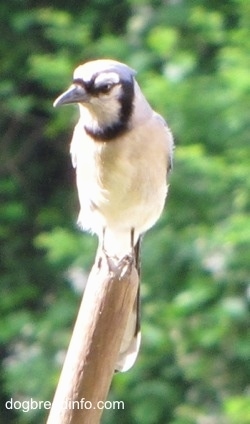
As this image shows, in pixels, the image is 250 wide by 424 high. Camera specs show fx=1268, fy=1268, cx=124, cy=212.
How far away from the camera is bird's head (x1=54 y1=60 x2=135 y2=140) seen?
2.35 meters

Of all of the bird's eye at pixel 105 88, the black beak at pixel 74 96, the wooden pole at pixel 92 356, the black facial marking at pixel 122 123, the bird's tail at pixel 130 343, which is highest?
the black facial marking at pixel 122 123

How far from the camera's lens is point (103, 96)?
242 cm

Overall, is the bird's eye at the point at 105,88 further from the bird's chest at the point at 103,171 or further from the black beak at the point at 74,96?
the bird's chest at the point at 103,171

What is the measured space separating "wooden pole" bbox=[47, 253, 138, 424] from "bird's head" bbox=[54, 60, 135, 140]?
439mm

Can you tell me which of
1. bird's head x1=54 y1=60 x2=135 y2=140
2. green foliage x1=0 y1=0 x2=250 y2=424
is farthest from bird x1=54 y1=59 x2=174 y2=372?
green foliage x1=0 y1=0 x2=250 y2=424

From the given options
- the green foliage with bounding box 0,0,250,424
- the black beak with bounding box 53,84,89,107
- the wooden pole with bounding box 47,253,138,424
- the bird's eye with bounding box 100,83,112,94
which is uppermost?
the green foliage with bounding box 0,0,250,424

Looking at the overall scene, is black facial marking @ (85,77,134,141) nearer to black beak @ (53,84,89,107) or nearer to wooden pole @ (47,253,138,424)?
black beak @ (53,84,89,107)

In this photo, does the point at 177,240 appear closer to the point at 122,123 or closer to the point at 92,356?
the point at 122,123

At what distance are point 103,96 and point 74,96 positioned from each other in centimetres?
11

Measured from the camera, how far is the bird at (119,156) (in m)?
2.43

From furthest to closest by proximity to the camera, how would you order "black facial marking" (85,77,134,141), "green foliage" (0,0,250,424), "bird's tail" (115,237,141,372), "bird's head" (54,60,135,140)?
"green foliage" (0,0,250,424)
"black facial marking" (85,77,134,141)
"bird's head" (54,60,135,140)
"bird's tail" (115,237,141,372)

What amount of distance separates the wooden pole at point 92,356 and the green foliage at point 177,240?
156 centimetres

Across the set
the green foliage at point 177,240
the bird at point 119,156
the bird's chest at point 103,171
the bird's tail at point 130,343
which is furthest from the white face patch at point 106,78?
the green foliage at point 177,240

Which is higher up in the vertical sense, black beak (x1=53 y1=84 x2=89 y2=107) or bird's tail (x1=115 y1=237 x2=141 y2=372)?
black beak (x1=53 y1=84 x2=89 y2=107)
